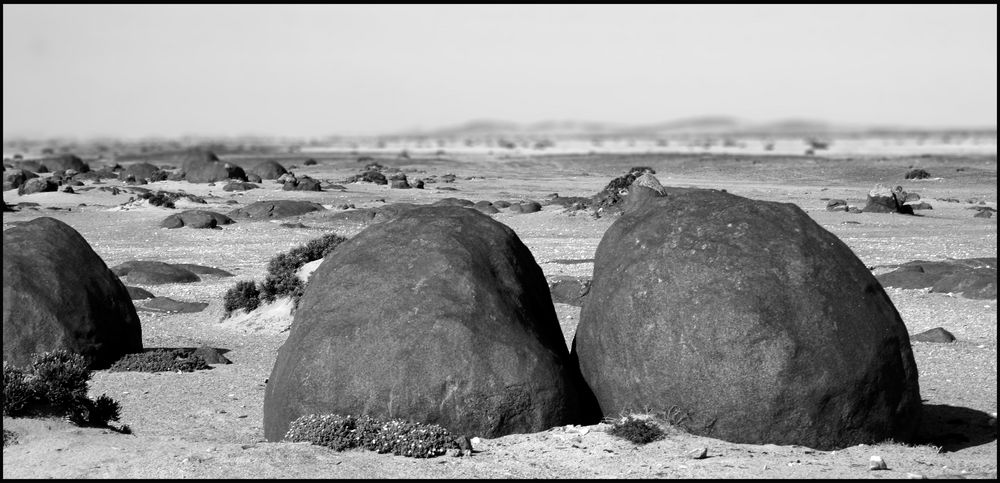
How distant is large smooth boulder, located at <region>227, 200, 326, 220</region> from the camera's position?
42188 mm

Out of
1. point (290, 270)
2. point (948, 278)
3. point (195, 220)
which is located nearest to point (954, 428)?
point (948, 278)

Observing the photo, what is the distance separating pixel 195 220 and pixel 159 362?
23.2 meters

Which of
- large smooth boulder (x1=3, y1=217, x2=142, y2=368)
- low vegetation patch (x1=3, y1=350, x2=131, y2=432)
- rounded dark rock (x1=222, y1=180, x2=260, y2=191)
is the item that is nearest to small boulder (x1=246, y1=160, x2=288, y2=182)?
rounded dark rock (x1=222, y1=180, x2=260, y2=191)

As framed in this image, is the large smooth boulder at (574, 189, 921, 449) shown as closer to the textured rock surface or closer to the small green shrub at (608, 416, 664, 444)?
the small green shrub at (608, 416, 664, 444)

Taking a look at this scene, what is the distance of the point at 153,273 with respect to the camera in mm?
27828

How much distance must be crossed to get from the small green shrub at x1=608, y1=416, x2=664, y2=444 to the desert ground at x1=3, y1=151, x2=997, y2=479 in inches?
4.1

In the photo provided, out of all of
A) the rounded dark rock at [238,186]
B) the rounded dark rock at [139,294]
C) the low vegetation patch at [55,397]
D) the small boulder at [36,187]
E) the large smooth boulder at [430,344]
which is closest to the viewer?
the large smooth boulder at [430,344]

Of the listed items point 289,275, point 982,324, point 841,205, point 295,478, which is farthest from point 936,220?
point 295,478

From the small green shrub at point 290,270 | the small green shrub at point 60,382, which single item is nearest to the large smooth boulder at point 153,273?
the small green shrub at point 290,270

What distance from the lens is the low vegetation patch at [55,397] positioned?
12211 mm

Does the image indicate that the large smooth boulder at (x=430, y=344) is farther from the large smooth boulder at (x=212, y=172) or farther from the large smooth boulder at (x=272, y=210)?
the large smooth boulder at (x=212, y=172)

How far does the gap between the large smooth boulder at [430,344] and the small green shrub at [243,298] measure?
10859mm

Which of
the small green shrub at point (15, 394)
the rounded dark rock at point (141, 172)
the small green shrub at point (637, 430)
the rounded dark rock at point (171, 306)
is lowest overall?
the rounded dark rock at point (171, 306)

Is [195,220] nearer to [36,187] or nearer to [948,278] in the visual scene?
[36,187]
